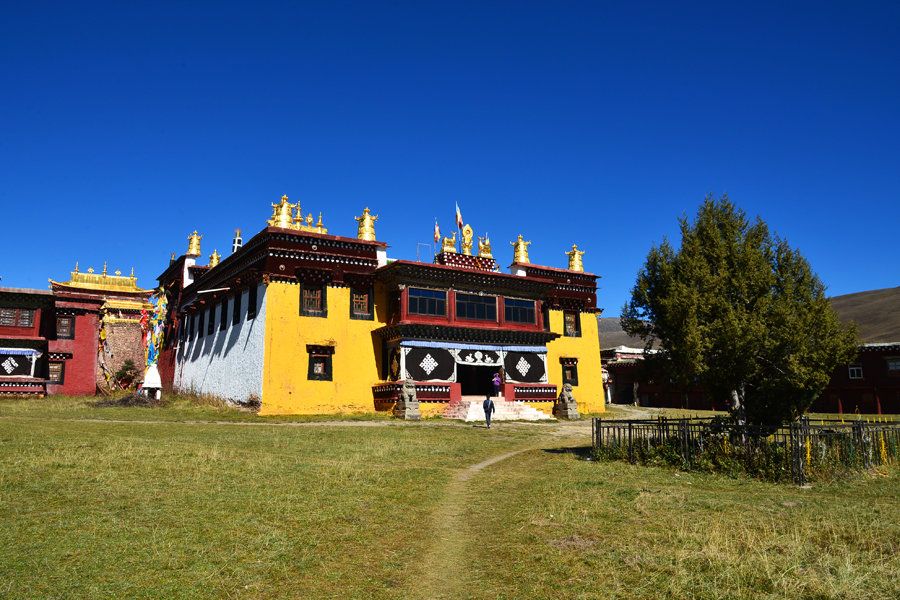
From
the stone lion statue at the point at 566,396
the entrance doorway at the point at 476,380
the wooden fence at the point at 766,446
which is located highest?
the entrance doorway at the point at 476,380

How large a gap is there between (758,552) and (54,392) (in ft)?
165

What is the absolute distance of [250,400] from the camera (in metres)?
34.6

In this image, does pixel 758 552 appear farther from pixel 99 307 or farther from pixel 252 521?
pixel 99 307

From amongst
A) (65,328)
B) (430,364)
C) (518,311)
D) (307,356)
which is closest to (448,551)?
(430,364)

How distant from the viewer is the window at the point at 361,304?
121ft

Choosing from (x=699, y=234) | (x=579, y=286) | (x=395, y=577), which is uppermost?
(x=579, y=286)

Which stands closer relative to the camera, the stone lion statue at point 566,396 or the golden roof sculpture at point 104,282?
the stone lion statue at point 566,396

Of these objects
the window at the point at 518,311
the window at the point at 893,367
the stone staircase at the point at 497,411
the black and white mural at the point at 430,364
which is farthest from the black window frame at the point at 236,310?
the window at the point at 893,367

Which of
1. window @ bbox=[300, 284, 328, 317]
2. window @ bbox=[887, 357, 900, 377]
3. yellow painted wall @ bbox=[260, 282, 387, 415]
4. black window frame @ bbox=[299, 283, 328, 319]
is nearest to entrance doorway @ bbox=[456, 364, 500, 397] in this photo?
yellow painted wall @ bbox=[260, 282, 387, 415]

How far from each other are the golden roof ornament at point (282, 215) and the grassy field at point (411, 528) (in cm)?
1966

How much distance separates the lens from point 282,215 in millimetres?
35750

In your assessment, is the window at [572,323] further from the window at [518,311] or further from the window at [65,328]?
the window at [65,328]

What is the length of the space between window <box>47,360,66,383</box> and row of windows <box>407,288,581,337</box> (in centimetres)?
2890

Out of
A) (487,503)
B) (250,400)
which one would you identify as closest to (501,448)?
(487,503)
